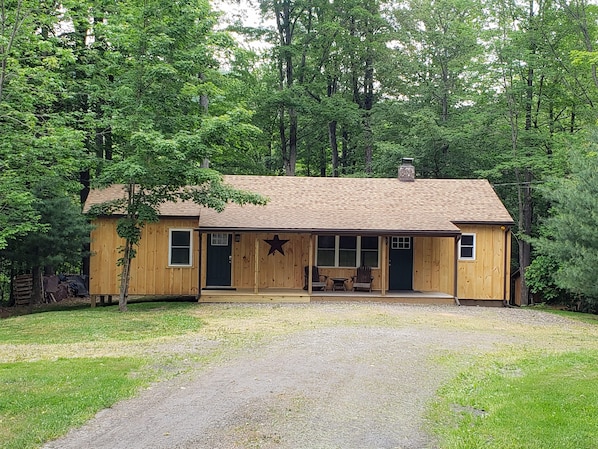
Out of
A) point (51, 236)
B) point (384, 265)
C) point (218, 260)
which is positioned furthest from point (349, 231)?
point (51, 236)

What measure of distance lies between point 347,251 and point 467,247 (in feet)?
12.4

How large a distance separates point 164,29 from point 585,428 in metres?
12.6

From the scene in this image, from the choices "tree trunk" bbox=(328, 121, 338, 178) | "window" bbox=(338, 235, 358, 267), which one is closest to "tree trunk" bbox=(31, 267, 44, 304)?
"window" bbox=(338, 235, 358, 267)

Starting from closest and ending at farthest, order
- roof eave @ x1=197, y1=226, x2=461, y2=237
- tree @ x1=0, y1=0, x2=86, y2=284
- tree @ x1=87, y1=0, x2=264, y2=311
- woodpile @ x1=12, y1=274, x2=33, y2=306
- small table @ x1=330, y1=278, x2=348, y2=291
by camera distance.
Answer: tree @ x1=0, y1=0, x2=86, y2=284 → tree @ x1=87, y1=0, x2=264, y2=311 → roof eave @ x1=197, y1=226, x2=461, y2=237 → small table @ x1=330, y1=278, x2=348, y2=291 → woodpile @ x1=12, y1=274, x2=33, y2=306

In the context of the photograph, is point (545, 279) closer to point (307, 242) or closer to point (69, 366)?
point (307, 242)

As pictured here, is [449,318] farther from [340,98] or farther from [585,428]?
[340,98]

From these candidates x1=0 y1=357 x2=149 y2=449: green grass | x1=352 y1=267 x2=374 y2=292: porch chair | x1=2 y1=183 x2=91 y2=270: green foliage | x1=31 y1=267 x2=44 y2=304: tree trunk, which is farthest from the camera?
x1=31 y1=267 x2=44 y2=304: tree trunk

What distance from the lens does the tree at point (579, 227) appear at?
14391 millimetres

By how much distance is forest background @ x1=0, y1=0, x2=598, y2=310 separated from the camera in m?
13.9

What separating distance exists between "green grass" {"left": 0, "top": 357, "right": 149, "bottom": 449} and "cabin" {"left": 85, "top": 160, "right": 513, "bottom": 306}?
28.5 ft

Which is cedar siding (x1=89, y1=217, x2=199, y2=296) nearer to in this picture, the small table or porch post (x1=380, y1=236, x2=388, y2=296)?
the small table

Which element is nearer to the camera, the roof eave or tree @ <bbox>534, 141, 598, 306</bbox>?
tree @ <bbox>534, 141, 598, 306</bbox>

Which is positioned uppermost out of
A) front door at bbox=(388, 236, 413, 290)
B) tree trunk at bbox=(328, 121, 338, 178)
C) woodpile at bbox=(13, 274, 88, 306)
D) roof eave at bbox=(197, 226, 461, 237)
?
tree trunk at bbox=(328, 121, 338, 178)

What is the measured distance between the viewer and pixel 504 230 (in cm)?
1794
